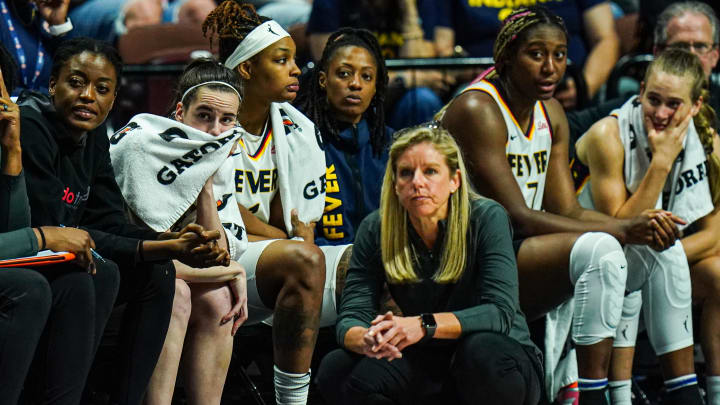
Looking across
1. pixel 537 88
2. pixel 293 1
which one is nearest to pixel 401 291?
pixel 537 88

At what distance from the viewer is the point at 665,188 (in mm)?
4555

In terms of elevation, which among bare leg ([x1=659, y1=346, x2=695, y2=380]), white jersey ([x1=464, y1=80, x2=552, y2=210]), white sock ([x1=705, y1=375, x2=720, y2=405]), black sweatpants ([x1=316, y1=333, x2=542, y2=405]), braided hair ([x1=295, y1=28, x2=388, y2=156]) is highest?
braided hair ([x1=295, y1=28, x2=388, y2=156])

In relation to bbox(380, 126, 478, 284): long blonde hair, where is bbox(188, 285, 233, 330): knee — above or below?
below

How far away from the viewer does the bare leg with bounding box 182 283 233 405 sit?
11.8ft

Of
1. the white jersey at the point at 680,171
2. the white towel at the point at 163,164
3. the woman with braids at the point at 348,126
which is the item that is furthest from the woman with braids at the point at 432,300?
the white jersey at the point at 680,171

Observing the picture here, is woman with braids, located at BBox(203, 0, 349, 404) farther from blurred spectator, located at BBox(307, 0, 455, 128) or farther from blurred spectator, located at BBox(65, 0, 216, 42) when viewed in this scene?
blurred spectator, located at BBox(65, 0, 216, 42)

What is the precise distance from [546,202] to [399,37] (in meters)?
1.50

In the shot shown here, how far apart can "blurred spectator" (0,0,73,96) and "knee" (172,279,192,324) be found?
4.35 feet

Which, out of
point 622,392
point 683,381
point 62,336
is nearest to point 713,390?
point 683,381

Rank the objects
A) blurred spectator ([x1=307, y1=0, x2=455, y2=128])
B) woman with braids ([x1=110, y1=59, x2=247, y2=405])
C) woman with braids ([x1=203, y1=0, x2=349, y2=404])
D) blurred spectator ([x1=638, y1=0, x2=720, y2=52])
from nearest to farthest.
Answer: woman with braids ([x1=110, y1=59, x2=247, y2=405])
woman with braids ([x1=203, y1=0, x2=349, y2=404])
blurred spectator ([x1=307, y1=0, x2=455, y2=128])
blurred spectator ([x1=638, y1=0, x2=720, y2=52])

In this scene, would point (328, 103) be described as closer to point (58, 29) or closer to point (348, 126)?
point (348, 126)

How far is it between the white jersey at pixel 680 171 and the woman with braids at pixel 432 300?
1064 mm

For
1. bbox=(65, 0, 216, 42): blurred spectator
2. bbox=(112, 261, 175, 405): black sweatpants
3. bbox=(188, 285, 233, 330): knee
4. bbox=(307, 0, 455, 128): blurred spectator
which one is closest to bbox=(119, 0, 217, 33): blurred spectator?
bbox=(65, 0, 216, 42): blurred spectator

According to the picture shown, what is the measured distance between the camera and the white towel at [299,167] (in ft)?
13.6
